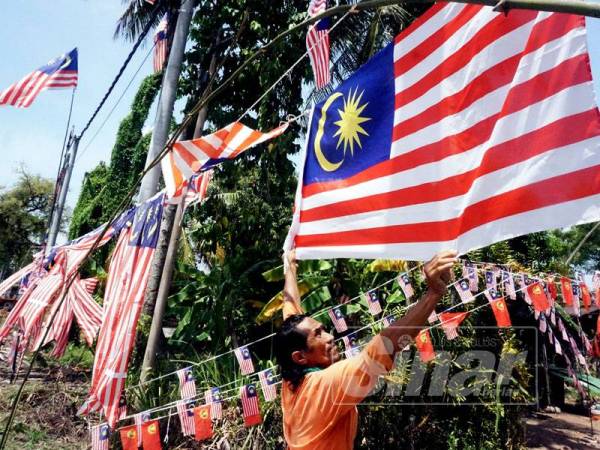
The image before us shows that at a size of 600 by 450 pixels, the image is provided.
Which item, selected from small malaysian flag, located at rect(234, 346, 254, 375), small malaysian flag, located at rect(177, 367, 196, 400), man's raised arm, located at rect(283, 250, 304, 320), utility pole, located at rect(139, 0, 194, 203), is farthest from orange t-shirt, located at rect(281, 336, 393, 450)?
utility pole, located at rect(139, 0, 194, 203)

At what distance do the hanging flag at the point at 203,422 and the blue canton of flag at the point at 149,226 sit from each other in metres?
1.98

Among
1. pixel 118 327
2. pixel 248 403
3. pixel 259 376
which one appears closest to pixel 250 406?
pixel 248 403

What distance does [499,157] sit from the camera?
223cm

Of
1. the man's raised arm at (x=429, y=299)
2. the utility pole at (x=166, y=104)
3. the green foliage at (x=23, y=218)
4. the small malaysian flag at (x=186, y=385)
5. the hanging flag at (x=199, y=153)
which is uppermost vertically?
the green foliage at (x=23, y=218)

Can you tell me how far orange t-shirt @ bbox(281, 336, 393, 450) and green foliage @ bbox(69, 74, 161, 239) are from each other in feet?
52.8

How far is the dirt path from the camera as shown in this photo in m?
9.46

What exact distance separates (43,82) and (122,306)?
4396 millimetres

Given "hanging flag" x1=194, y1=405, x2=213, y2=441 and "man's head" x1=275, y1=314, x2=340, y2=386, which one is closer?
"man's head" x1=275, y1=314, x2=340, y2=386

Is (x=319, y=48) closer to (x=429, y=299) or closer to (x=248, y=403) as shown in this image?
(x=248, y=403)

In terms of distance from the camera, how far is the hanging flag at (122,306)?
432 centimetres

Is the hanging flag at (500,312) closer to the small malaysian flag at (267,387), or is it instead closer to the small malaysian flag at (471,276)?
the small malaysian flag at (471,276)

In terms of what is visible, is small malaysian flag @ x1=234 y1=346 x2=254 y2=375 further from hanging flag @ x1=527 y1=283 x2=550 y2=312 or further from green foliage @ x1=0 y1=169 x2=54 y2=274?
green foliage @ x1=0 y1=169 x2=54 y2=274

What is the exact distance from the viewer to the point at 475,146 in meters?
2.41

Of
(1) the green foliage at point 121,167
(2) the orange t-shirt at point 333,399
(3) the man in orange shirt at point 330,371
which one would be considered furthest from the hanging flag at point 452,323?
(1) the green foliage at point 121,167
